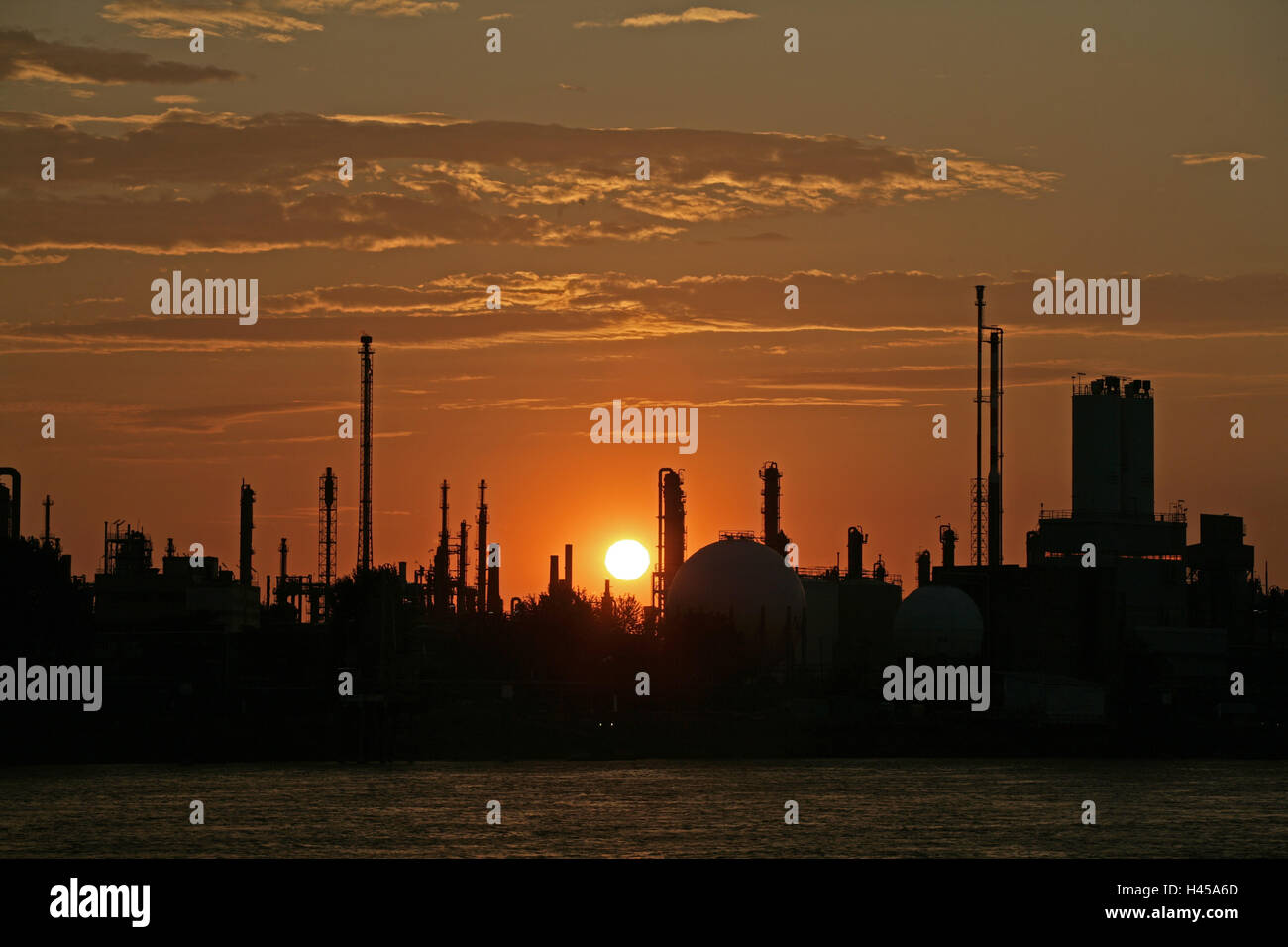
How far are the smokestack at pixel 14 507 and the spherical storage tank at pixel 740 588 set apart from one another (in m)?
34.3

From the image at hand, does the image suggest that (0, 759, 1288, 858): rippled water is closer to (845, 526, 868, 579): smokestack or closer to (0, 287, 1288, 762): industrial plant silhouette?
(0, 287, 1288, 762): industrial plant silhouette

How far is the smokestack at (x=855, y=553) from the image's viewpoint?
119750 mm

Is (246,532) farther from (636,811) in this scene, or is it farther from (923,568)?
(636,811)

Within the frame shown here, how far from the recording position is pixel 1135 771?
257ft

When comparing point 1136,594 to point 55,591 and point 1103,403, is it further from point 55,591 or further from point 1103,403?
point 55,591

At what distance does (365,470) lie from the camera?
8794 cm

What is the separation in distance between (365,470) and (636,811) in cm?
4008

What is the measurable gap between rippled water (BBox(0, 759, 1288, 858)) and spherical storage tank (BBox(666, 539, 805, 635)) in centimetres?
1763

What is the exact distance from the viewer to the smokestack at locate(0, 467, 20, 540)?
8838cm

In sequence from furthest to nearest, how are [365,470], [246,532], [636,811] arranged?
[246,532]
[365,470]
[636,811]

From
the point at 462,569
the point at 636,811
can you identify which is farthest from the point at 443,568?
the point at 636,811

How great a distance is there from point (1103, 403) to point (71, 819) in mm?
72600

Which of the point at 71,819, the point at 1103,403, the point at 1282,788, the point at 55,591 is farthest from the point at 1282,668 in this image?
the point at 71,819
